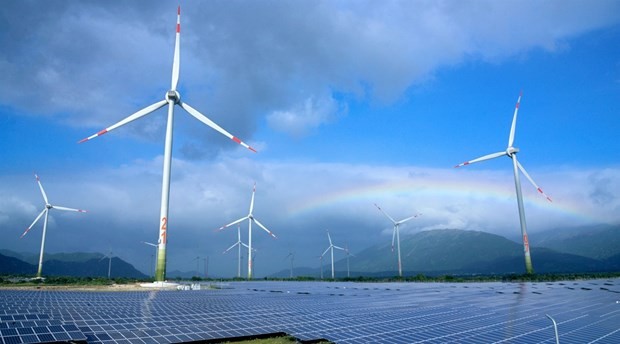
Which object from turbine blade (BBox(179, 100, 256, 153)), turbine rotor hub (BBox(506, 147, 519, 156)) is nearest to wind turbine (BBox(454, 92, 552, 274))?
turbine rotor hub (BBox(506, 147, 519, 156))

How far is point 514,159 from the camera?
107188 mm

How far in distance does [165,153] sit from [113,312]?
44775 mm

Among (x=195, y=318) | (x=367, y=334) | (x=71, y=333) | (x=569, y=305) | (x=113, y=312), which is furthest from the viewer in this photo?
(x=569, y=305)

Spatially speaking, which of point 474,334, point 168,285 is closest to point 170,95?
point 168,285

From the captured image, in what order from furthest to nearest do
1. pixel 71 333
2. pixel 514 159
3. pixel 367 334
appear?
pixel 514 159
pixel 367 334
pixel 71 333

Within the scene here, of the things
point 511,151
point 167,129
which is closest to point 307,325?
point 167,129

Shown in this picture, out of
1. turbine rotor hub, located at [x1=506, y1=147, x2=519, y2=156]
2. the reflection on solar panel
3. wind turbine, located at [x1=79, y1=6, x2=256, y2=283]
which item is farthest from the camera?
turbine rotor hub, located at [x1=506, y1=147, x2=519, y2=156]

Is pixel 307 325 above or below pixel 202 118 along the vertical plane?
below

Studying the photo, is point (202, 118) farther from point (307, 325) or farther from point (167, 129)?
point (307, 325)

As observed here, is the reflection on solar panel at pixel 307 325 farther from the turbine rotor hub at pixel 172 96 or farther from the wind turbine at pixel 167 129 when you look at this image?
the turbine rotor hub at pixel 172 96

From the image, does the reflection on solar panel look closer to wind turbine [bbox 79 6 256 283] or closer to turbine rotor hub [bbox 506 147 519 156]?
wind turbine [bbox 79 6 256 283]

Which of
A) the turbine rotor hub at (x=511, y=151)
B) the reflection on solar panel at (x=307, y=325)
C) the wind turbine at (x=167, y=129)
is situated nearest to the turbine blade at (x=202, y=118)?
the wind turbine at (x=167, y=129)

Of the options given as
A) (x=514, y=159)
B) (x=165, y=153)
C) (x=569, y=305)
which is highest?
(x=514, y=159)

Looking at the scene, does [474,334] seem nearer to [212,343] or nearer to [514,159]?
[212,343]
